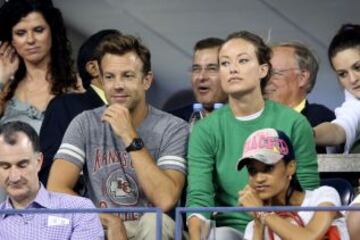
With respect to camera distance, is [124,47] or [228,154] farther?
[124,47]

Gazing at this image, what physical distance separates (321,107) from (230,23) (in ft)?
3.64

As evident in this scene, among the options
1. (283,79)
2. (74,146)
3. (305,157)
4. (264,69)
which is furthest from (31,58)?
(305,157)

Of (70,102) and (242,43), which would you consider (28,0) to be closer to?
(70,102)

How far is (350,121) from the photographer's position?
6.63 metres

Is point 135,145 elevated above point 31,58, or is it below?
below

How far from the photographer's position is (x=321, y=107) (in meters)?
6.90

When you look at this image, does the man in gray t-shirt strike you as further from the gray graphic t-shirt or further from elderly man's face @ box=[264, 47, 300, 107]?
elderly man's face @ box=[264, 47, 300, 107]

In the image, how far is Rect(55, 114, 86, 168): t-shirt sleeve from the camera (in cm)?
614

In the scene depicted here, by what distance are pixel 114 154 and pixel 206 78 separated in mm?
895

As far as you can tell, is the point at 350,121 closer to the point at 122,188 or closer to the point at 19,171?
the point at 122,188

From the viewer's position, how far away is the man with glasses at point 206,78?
6859 millimetres

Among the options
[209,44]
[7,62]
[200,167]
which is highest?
[209,44]

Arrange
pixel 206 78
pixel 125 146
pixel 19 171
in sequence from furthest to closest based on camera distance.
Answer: pixel 206 78
pixel 125 146
pixel 19 171

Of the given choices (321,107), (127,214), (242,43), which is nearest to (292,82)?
(321,107)
